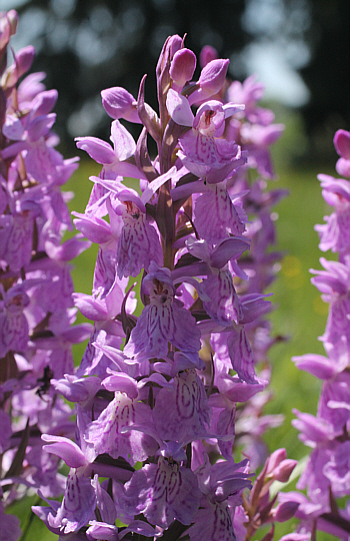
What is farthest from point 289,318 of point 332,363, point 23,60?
point 23,60

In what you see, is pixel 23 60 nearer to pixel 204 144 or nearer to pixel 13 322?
pixel 13 322

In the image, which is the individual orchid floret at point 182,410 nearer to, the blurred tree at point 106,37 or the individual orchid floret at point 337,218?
the individual orchid floret at point 337,218

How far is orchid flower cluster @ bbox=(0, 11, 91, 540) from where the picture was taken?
4.09ft

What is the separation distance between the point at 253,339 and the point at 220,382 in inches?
51.3

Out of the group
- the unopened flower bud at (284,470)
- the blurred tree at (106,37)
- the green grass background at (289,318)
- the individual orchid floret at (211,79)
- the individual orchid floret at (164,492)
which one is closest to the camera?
the individual orchid floret at (164,492)

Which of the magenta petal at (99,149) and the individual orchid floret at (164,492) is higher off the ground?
the magenta petal at (99,149)

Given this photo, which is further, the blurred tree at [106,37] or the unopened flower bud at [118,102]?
the blurred tree at [106,37]

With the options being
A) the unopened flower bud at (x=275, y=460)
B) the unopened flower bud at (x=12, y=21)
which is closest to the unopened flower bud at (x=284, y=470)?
the unopened flower bud at (x=275, y=460)

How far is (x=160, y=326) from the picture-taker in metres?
0.79

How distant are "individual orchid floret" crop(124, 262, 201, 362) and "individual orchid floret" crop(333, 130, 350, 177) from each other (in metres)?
0.69

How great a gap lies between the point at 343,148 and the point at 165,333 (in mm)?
769

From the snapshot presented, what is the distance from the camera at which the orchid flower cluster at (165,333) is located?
789 millimetres

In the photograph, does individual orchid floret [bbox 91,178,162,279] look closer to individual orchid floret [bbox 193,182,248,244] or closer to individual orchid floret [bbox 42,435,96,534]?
individual orchid floret [bbox 193,182,248,244]

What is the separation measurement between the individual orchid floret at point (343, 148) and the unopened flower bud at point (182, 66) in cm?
55
